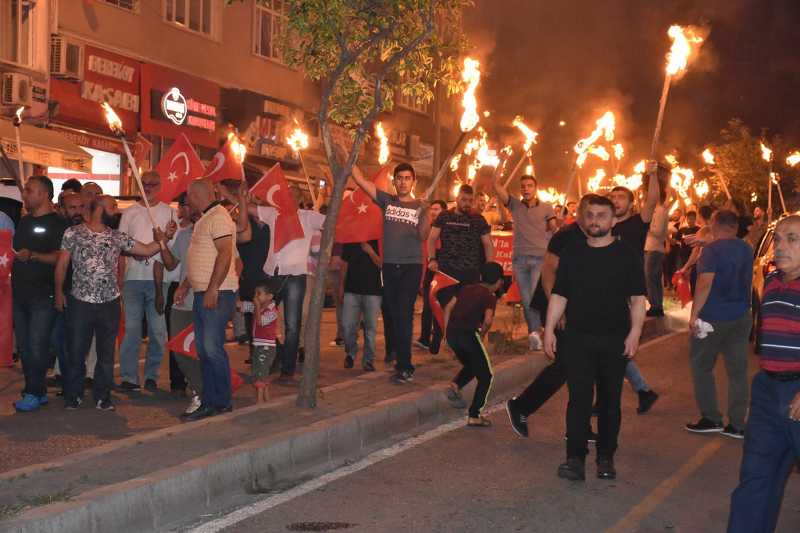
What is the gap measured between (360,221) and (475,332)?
3.40m

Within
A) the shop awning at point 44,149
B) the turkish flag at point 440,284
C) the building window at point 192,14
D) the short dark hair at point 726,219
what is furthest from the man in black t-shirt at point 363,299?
the building window at point 192,14

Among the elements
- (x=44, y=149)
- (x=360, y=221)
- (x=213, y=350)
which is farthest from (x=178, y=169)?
(x=44, y=149)

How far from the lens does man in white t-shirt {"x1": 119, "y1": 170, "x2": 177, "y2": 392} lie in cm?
1056

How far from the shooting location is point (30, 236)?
9.70 meters

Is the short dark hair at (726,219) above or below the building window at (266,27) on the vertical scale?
below

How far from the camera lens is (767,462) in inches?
224

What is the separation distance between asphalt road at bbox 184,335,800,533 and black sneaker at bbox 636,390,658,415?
1.84 feet

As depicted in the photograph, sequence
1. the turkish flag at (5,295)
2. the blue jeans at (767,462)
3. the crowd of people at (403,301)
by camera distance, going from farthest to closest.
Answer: the turkish flag at (5,295) → the crowd of people at (403,301) → the blue jeans at (767,462)

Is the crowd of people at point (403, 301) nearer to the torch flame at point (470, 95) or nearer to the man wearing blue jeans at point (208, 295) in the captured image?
the man wearing blue jeans at point (208, 295)

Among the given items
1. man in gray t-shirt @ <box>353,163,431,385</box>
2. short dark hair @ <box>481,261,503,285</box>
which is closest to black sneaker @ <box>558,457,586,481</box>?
short dark hair @ <box>481,261,503,285</box>

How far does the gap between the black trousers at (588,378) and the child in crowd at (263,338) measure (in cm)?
286

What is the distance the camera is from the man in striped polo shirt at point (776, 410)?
5656 mm

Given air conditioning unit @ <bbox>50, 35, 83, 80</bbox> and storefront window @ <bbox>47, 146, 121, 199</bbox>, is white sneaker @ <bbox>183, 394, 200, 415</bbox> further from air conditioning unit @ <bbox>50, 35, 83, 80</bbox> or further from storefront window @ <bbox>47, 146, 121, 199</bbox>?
storefront window @ <bbox>47, 146, 121, 199</bbox>

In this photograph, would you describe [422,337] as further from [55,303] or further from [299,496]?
[299,496]
